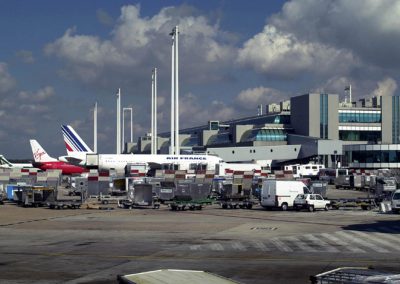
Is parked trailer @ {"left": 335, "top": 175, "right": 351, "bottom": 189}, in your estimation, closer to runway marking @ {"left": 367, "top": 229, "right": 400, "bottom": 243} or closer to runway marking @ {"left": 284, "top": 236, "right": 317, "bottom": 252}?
runway marking @ {"left": 367, "top": 229, "right": 400, "bottom": 243}

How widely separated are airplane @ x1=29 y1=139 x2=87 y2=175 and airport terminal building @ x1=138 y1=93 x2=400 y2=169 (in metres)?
32.4

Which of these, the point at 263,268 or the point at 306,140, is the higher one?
the point at 306,140

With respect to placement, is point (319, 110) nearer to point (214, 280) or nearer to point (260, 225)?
point (260, 225)

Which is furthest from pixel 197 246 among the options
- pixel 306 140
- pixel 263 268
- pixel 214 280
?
pixel 306 140

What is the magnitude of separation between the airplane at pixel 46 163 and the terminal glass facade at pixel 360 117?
2576 inches

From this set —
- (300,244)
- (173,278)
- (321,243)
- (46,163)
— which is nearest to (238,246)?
(300,244)

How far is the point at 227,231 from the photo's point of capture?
37.3 meters

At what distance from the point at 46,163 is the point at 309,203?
267 ft

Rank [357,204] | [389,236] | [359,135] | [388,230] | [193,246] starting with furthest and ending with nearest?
[359,135], [357,204], [388,230], [389,236], [193,246]

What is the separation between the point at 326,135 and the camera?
508 feet

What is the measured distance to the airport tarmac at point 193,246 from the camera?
21.8 m

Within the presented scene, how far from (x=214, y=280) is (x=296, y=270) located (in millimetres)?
13039

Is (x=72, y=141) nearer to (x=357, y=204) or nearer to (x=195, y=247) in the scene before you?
(x=357, y=204)

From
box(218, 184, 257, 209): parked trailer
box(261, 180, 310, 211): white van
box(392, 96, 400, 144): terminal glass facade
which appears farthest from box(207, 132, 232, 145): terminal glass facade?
box(261, 180, 310, 211): white van
